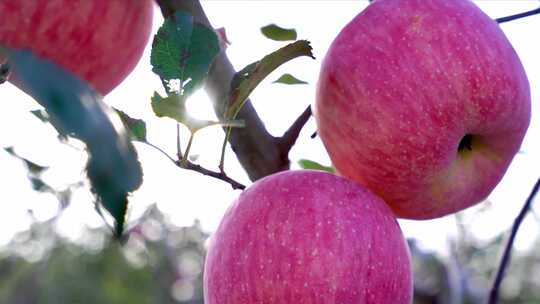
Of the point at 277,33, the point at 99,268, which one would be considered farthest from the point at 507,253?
the point at 99,268

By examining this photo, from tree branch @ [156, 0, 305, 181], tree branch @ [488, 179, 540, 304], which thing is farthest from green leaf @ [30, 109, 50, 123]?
tree branch @ [488, 179, 540, 304]

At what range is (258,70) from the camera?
0.90 metres

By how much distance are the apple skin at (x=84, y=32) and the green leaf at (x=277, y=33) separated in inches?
9.9

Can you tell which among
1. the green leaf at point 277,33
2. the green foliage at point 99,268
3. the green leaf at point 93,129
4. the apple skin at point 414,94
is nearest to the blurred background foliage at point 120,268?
the green foliage at point 99,268

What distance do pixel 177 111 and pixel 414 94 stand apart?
29 centimetres

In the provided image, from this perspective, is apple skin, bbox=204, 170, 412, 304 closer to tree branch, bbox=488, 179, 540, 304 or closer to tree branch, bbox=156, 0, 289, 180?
tree branch, bbox=156, 0, 289, 180

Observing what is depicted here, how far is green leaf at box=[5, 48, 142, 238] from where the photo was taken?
15.8 inches

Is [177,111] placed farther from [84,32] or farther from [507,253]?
[507,253]

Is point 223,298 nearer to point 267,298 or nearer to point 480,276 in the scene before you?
point 267,298

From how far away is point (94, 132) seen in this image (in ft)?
1.33

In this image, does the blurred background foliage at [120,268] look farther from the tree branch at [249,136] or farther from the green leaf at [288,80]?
the tree branch at [249,136]

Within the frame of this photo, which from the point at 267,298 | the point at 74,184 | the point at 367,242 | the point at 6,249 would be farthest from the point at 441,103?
the point at 6,249

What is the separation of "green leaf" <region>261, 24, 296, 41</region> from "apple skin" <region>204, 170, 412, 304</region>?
370 millimetres

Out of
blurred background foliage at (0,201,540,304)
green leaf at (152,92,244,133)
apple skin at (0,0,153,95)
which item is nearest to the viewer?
green leaf at (152,92,244,133)
